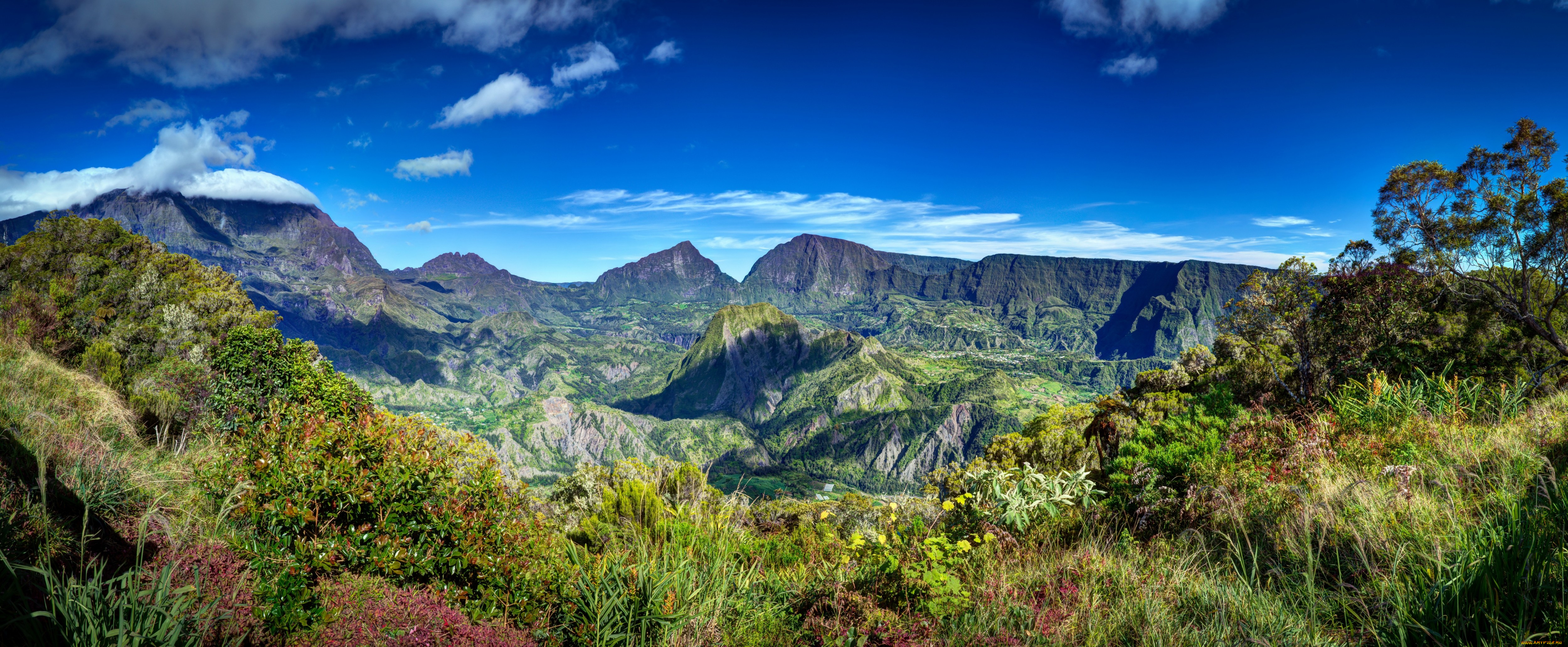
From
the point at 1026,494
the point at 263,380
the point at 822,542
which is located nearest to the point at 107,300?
the point at 263,380

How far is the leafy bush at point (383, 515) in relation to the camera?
4770 mm

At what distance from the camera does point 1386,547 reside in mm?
4203

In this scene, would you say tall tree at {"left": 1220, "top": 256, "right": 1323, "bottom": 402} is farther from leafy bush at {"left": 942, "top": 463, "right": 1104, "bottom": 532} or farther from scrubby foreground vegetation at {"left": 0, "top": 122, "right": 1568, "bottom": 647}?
leafy bush at {"left": 942, "top": 463, "right": 1104, "bottom": 532}

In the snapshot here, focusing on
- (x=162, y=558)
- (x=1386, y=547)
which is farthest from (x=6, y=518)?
(x=1386, y=547)

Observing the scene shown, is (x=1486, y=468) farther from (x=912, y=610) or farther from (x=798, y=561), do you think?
(x=798, y=561)

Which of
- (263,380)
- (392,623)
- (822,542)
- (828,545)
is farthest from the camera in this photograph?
(263,380)

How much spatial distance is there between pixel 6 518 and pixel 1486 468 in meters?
12.7

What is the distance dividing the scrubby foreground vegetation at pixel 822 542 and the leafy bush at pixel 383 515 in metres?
0.03

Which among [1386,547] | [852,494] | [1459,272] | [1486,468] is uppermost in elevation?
[1459,272]

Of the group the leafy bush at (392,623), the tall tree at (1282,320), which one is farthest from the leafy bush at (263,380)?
the tall tree at (1282,320)

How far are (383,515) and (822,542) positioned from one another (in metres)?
5.50

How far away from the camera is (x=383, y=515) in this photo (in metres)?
5.27

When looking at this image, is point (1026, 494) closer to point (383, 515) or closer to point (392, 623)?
point (392, 623)

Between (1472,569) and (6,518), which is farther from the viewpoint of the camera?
(6,518)
